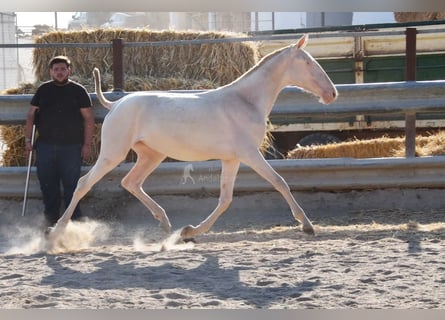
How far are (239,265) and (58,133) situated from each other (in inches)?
133

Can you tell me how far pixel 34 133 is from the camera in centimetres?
928

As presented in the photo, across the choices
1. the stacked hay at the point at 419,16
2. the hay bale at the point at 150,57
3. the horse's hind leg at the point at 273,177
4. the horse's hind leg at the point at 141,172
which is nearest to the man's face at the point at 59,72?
the horse's hind leg at the point at 141,172

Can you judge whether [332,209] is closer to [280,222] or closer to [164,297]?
[280,222]

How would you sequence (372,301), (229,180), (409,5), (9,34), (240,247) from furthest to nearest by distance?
(9,34) < (229,180) < (240,247) < (372,301) < (409,5)

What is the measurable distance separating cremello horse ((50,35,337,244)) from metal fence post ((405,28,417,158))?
1.56 metres

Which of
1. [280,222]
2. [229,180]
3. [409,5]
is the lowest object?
[280,222]

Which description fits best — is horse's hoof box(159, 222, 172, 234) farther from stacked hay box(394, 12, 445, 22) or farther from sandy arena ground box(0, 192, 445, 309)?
stacked hay box(394, 12, 445, 22)

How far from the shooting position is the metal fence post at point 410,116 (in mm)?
9023

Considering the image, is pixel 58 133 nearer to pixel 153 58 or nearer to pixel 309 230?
pixel 153 58

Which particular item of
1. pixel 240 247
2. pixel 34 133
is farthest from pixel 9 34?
pixel 240 247

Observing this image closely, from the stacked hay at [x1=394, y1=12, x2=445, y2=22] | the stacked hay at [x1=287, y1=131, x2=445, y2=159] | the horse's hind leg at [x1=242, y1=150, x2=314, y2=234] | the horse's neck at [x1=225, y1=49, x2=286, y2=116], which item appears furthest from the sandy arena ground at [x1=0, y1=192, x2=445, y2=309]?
the stacked hay at [x1=394, y1=12, x2=445, y2=22]

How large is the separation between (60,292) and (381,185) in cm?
455

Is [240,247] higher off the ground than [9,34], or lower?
lower

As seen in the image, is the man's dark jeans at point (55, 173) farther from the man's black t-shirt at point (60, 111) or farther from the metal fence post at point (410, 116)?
the metal fence post at point (410, 116)
